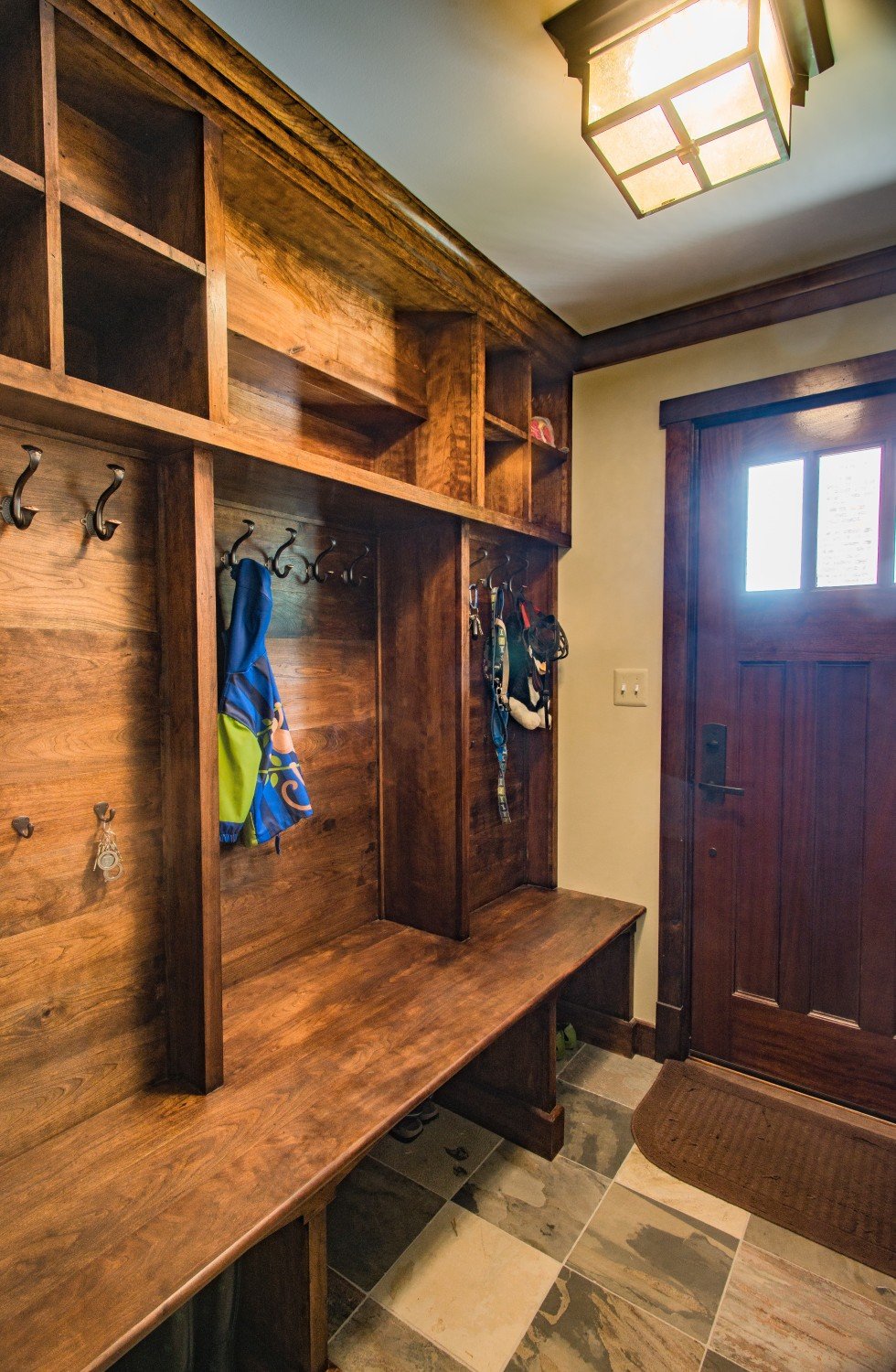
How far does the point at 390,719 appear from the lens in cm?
210

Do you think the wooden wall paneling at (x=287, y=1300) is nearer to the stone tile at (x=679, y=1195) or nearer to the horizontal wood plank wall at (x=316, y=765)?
the horizontal wood plank wall at (x=316, y=765)

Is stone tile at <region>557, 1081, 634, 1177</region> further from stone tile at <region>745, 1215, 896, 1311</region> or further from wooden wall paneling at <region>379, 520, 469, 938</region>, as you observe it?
wooden wall paneling at <region>379, 520, 469, 938</region>

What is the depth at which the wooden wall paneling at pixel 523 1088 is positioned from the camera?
190cm

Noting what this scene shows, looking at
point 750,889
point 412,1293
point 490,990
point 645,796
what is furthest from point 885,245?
point 412,1293

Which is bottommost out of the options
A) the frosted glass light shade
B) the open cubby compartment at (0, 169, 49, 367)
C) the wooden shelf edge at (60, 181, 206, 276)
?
the open cubby compartment at (0, 169, 49, 367)

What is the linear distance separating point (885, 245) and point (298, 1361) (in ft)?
9.49

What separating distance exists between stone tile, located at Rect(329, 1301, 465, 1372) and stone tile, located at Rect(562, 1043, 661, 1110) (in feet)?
3.05

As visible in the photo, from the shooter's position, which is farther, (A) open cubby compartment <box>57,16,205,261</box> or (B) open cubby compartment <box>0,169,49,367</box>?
(A) open cubby compartment <box>57,16,205,261</box>

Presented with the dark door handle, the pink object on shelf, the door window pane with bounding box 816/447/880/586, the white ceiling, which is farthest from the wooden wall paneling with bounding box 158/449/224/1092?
the door window pane with bounding box 816/447/880/586

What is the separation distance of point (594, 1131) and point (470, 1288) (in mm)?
618

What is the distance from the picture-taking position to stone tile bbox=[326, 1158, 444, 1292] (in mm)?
1586

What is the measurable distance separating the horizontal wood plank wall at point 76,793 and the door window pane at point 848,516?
5.94 feet

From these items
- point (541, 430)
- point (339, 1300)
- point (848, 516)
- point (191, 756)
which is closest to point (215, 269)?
point (191, 756)

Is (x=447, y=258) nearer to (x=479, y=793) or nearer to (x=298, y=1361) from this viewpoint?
(x=479, y=793)
